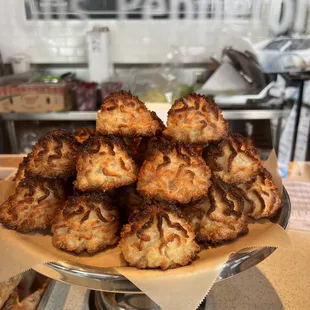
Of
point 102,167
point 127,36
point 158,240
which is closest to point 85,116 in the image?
point 127,36

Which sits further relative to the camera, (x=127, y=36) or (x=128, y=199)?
(x=127, y=36)

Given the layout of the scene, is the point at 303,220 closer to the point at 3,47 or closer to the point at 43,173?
the point at 43,173

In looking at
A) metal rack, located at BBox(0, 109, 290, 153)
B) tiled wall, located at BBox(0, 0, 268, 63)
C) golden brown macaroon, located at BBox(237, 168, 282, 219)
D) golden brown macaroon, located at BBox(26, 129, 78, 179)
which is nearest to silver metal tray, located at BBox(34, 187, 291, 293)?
golden brown macaroon, located at BBox(237, 168, 282, 219)

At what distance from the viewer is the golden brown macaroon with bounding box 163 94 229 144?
41.8 inches

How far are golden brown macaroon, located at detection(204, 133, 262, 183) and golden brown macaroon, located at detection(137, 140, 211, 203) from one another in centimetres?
10

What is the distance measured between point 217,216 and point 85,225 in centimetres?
33

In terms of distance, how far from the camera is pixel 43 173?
3.53ft

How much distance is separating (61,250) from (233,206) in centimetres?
44

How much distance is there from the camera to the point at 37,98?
3.44 metres

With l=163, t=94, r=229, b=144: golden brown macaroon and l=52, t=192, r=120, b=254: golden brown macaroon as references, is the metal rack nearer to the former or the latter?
l=163, t=94, r=229, b=144: golden brown macaroon

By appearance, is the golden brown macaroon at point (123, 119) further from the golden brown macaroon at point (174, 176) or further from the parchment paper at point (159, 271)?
the parchment paper at point (159, 271)

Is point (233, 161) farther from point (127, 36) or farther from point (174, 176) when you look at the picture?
point (127, 36)

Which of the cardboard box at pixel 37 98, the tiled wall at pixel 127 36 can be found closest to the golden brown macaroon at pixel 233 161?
the cardboard box at pixel 37 98

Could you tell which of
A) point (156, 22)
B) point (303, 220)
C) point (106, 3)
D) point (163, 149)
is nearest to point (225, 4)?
A: point (156, 22)
